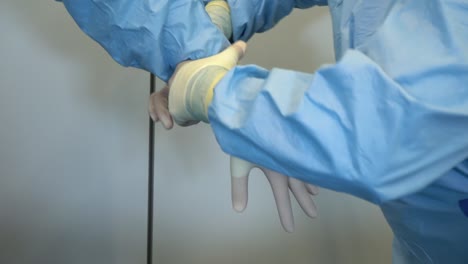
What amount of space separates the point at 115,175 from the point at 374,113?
32.8 inches

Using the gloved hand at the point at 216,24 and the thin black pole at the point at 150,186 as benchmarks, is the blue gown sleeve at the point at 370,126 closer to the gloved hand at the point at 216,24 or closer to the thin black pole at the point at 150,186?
the gloved hand at the point at 216,24

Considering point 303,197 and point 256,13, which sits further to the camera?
point 256,13

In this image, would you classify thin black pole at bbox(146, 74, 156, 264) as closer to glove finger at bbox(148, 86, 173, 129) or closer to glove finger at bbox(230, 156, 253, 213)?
glove finger at bbox(148, 86, 173, 129)

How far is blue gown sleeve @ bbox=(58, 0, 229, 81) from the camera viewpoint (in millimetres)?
618

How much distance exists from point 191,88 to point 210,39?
136 mm

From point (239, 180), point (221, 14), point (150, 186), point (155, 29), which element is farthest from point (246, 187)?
point (150, 186)

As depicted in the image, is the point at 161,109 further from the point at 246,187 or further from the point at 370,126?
the point at 370,126

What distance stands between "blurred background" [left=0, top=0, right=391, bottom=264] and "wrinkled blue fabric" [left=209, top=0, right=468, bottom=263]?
67 cm

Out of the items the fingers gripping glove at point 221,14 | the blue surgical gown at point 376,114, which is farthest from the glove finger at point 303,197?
the fingers gripping glove at point 221,14

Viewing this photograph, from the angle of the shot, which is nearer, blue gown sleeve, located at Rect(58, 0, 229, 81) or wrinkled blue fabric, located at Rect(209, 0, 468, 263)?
wrinkled blue fabric, located at Rect(209, 0, 468, 263)

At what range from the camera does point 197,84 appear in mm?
519

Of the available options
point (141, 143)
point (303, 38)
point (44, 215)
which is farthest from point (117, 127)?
point (303, 38)

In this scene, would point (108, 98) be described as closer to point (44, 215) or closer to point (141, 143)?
point (141, 143)

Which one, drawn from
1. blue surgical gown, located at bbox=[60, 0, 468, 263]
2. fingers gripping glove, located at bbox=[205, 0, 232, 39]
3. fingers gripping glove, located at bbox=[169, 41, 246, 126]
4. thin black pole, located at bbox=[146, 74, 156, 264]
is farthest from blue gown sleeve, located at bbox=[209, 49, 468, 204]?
thin black pole, located at bbox=[146, 74, 156, 264]
